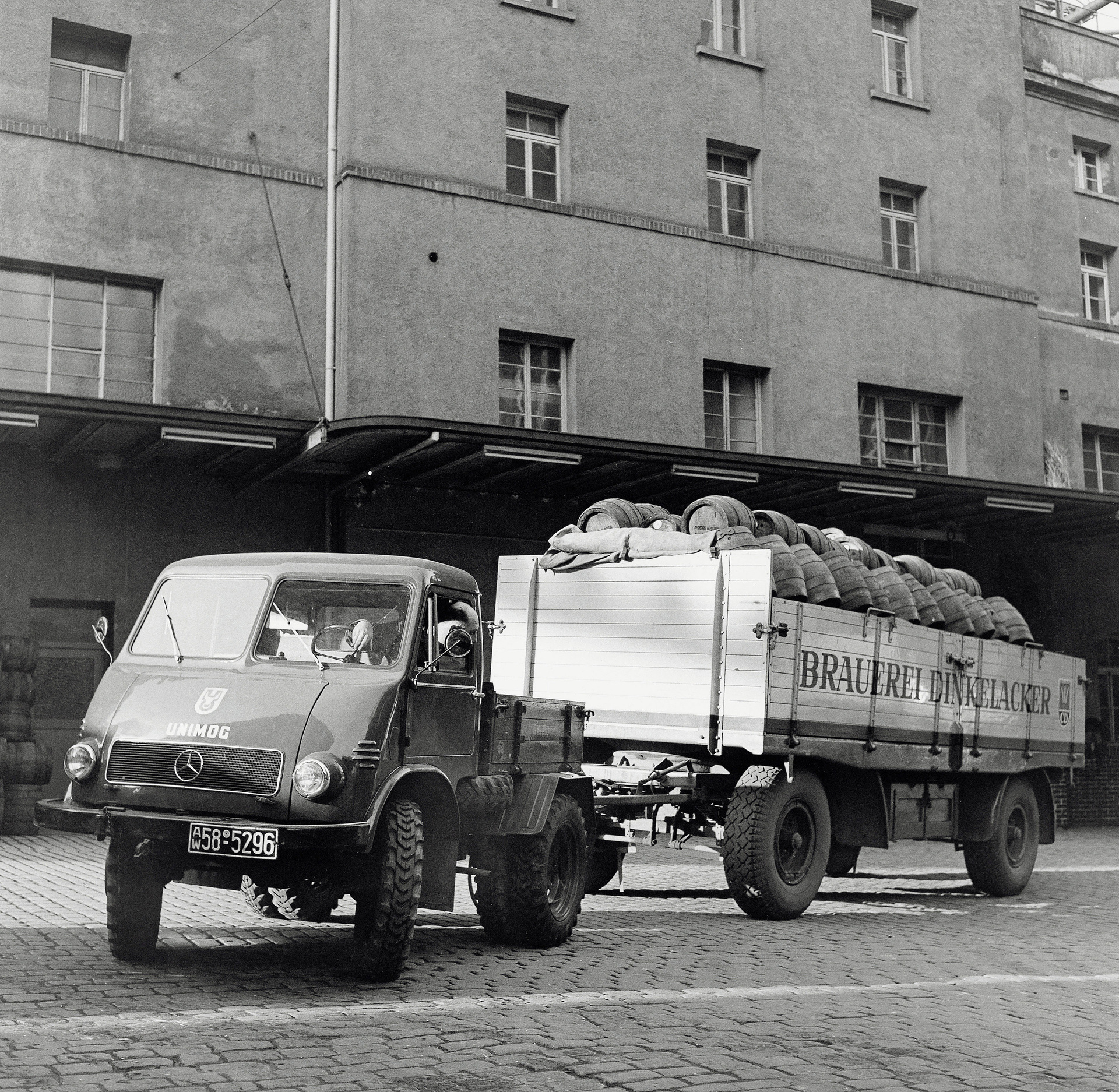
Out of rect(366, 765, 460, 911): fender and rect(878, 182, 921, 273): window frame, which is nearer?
rect(366, 765, 460, 911): fender

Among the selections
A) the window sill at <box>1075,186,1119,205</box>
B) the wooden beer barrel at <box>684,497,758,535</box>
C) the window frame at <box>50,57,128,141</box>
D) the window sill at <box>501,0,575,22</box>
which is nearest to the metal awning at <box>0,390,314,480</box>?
the window frame at <box>50,57,128,141</box>

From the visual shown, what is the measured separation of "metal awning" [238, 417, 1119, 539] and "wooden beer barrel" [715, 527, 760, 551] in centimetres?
510

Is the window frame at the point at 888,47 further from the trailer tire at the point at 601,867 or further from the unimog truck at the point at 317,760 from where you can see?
the unimog truck at the point at 317,760

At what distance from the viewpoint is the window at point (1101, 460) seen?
84.5 ft

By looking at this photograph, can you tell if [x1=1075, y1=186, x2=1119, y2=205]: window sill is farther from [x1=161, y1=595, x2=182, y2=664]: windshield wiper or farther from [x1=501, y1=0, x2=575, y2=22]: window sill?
[x1=161, y1=595, x2=182, y2=664]: windshield wiper

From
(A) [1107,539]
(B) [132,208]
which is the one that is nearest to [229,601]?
(B) [132,208]

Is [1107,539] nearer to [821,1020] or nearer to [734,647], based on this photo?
[734,647]

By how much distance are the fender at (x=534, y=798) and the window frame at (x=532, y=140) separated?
1199 centimetres

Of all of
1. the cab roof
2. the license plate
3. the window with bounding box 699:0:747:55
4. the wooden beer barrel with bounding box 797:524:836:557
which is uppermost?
the window with bounding box 699:0:747:55

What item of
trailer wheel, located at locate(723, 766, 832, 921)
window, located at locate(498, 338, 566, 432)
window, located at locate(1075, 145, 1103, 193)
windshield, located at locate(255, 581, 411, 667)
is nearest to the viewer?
windshield, located at locate(255, 581, 411, 667)

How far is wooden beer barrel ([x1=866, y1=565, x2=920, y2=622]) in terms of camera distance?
484 inches

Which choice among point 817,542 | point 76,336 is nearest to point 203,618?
point 817,542

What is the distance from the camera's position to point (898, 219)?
2356 centimetres

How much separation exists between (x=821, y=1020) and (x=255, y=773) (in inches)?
118
